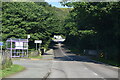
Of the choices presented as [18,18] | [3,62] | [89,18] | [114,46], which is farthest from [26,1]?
[3,62]

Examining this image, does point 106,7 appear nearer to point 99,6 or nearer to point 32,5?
point 99,6

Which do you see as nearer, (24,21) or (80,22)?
(80,22)

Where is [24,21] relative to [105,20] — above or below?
below

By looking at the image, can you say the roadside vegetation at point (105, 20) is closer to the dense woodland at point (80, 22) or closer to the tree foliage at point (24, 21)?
the dense woodland at point (80, 22)

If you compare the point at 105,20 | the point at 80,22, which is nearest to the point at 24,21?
the point at 80,22

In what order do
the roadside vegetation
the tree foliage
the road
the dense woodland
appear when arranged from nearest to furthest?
the road → the roadside vegetation → the dense woodland → the tree foliage

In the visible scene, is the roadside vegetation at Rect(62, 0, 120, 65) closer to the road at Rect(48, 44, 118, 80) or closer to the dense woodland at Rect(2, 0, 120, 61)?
the dense woodland at Rect(2, 0, 120, 61)

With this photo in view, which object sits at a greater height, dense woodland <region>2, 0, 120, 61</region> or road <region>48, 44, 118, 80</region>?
dense woodland <region>2, 0, 120, 61</region>

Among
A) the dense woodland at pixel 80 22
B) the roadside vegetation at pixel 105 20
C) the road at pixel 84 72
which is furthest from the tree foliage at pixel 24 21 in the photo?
the road at pixel 84 72

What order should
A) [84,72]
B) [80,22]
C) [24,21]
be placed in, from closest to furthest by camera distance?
[84,72]
[80,22]
[24,21]

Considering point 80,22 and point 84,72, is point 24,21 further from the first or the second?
point 84,72

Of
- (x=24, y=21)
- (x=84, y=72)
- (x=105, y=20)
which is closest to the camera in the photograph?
(x=84, y=72)

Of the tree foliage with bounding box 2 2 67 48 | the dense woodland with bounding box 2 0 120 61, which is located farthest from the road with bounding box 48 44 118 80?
the tree foliage with bounding box 2 2 67 48

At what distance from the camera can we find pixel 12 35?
47219mm
